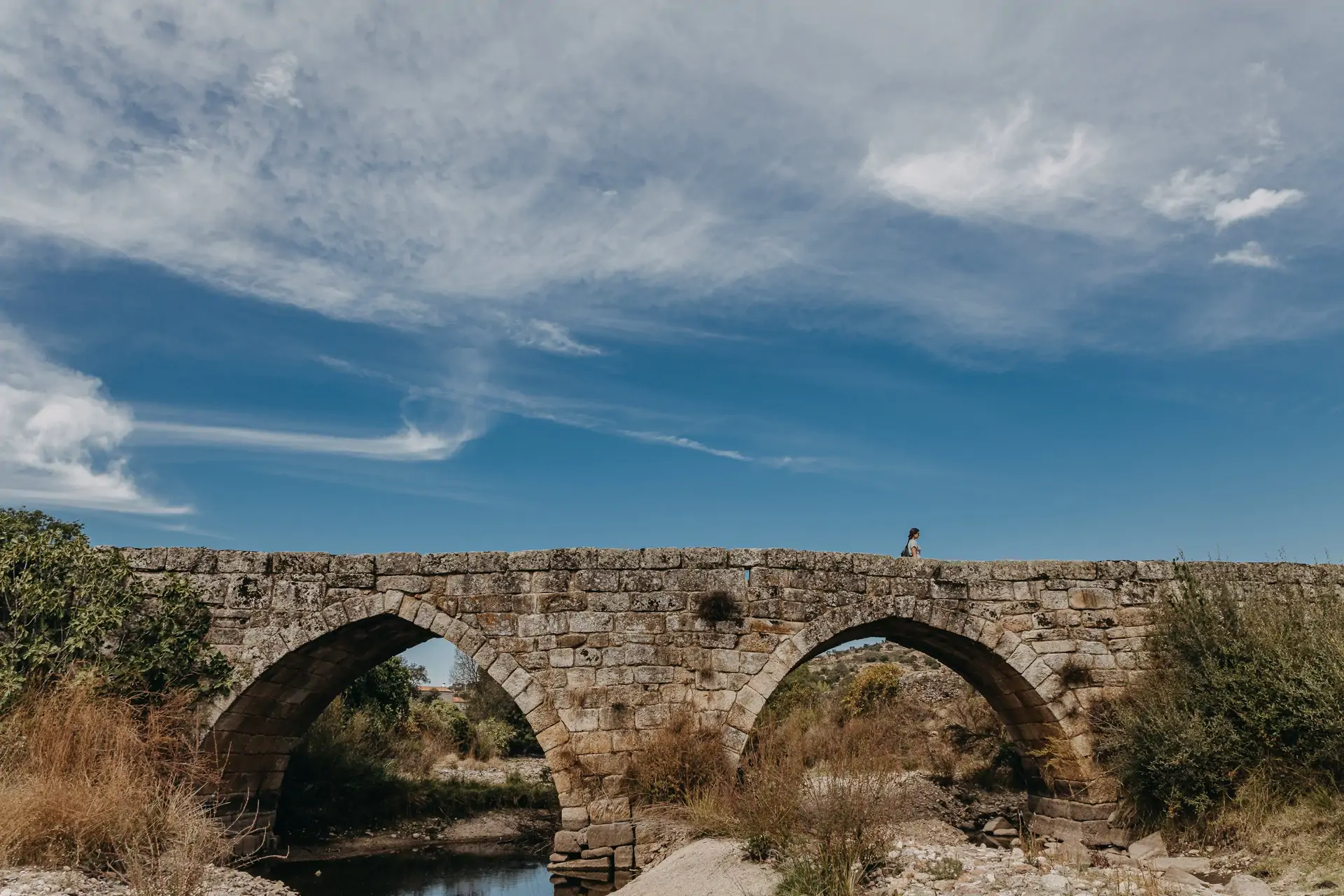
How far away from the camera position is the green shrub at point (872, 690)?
1964 centimetres

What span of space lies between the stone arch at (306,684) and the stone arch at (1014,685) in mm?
2310

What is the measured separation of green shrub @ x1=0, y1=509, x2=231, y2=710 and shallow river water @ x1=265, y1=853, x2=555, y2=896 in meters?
3.14

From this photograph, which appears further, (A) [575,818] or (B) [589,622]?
(B) [589,622]

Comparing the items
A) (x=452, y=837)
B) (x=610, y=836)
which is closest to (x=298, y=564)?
(x=610, y=836)

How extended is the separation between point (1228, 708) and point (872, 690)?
11156 mm

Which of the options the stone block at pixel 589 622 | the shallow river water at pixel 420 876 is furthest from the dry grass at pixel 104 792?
the stone block at pixel 589 622

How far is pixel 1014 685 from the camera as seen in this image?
11148 mm

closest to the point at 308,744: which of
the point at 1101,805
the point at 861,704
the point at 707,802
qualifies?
the point at 707,802

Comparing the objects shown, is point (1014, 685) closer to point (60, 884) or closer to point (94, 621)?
Answer: point (60, 884)

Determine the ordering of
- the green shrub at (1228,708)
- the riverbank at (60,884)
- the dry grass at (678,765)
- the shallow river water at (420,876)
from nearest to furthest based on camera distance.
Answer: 1. the riverbank at (60,884)
2. the green shrub at (1228,708)
3. the dry grass at (678,765)
4. the shallow river water at (420,876)

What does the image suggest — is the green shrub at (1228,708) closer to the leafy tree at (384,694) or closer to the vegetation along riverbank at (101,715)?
the vegetation along riverbank at (101,715)

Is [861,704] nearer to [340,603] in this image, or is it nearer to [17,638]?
[340,603]

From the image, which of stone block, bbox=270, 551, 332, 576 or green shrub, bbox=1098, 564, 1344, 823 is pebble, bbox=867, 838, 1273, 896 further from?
stone block, bbox=270, 551, 332, 576

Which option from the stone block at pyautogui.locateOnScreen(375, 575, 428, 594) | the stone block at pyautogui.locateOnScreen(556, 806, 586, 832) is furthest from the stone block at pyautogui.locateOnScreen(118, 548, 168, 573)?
the stone block at pyautogui.locateOnScreen(556, 806, 586, 832)
